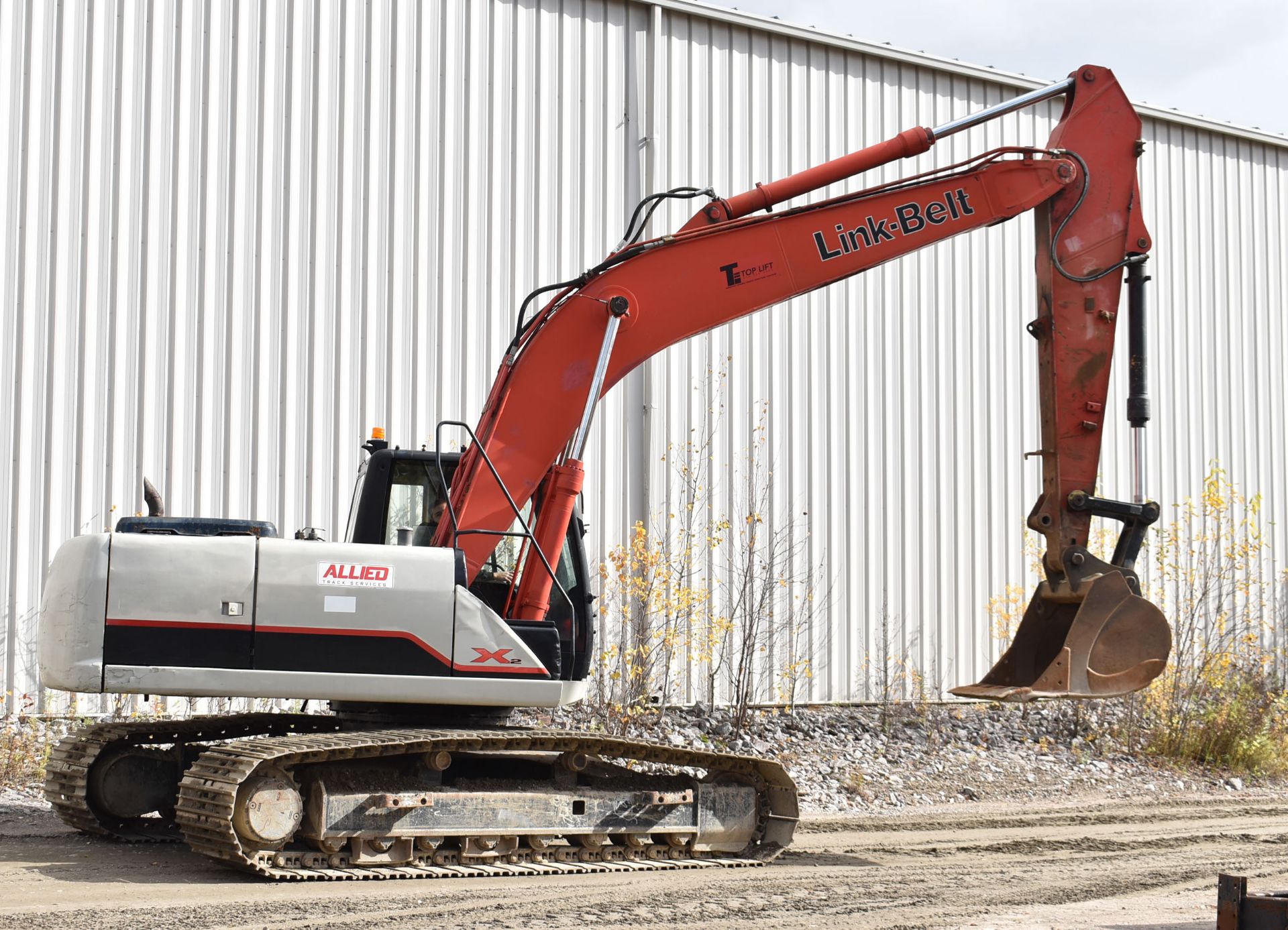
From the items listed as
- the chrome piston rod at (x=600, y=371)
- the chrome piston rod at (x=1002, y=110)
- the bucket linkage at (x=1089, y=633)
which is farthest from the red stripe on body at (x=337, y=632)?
the chrome piston rod at (x=1002, y=110)

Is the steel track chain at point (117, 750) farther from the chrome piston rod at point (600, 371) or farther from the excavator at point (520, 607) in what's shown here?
the chrome piston rod at point (600, 371)

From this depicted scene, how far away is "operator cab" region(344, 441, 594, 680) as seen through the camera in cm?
794

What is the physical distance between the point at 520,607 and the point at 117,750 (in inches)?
115

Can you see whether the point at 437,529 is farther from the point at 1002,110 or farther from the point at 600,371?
the point at 1002,110

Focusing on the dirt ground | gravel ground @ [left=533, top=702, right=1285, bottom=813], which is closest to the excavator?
the dirt ground

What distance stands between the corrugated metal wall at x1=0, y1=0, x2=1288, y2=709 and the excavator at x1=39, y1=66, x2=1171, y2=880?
169 inches

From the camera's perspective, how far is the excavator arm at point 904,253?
25.8 ft

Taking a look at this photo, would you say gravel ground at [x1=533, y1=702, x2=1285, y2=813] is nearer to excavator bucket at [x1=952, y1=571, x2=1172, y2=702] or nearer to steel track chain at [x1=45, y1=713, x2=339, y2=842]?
excavator bucket at [x1=952, y1=571, x2=1172, y2=702]

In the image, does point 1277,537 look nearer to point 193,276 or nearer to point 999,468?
point 999,468

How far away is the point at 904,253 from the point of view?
854cm

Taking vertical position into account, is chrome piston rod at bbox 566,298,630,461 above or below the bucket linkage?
above

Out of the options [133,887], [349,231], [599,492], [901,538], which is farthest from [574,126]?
[133,887]

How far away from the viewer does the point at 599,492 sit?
14.0m

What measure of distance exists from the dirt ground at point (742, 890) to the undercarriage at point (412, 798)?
214mm
